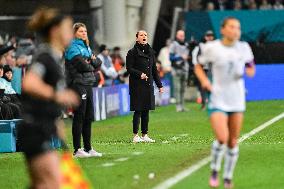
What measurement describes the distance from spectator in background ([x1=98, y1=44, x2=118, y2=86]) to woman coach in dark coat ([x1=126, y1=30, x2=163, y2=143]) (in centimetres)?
889

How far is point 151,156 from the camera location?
16.7 m

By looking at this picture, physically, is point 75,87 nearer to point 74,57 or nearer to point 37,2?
point 74,57

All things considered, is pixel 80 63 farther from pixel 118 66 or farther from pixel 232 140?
pixel 118 66

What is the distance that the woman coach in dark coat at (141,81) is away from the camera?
1984cm

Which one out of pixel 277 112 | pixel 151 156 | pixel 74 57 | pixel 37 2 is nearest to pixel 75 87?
pixel 74 57

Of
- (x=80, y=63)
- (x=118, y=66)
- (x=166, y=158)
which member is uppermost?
(x=80, y=63)

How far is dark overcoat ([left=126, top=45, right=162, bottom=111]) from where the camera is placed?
19.9 meters

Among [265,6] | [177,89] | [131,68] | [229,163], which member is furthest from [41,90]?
[265,6]

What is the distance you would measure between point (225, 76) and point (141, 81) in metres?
6.84

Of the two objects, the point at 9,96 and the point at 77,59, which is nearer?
the point at 77,59

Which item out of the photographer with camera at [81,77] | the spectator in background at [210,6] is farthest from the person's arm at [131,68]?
the spectator in background at [210,6]

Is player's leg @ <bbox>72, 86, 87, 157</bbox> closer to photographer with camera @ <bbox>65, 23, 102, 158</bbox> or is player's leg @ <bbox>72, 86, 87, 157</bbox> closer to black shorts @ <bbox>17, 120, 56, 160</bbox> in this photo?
photographer with camera @ <bbox>65, 23, 102, 158</bbox>

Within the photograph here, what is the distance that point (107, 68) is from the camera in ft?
95.9

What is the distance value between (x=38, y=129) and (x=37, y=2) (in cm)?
3330
